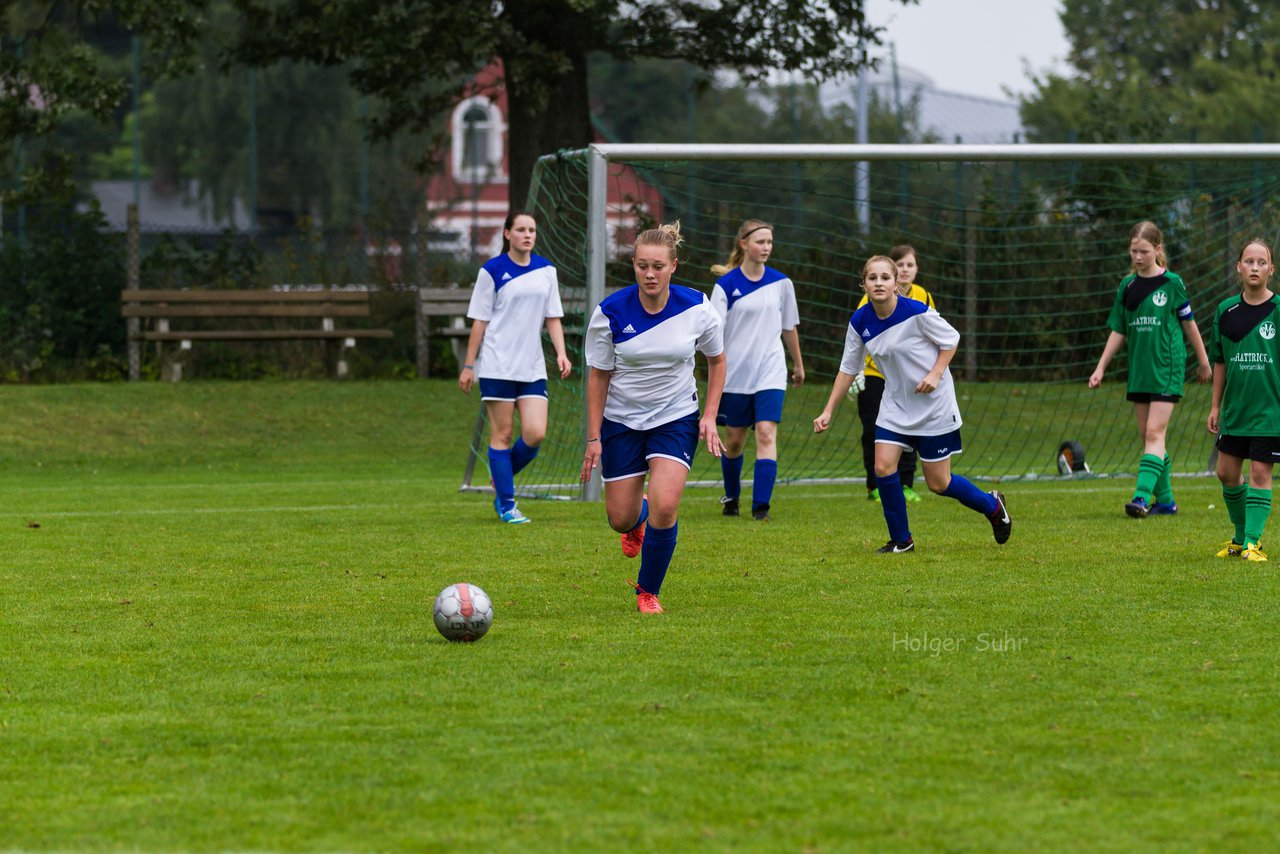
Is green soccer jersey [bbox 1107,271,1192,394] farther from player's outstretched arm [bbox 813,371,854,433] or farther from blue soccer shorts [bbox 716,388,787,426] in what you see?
player's outstretched arm [bbox 813,371,854,433]

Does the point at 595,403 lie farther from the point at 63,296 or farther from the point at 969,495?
the point at 63,296

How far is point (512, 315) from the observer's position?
35.6 ft

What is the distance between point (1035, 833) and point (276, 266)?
62.7 ft

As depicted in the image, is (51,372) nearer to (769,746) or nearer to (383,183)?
(383,183)

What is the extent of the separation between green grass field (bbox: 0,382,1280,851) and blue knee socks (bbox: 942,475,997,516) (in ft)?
0.81

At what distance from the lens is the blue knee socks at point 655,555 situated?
23.2 feet

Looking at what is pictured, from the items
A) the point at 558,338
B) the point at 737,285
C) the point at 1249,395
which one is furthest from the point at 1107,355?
the point at 558,338

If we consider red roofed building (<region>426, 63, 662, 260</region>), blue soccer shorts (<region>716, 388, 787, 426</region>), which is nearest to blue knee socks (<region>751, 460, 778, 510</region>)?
blue soccer shorts (<region>716, 388, 787, 426</region>)

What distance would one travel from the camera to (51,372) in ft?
66.0

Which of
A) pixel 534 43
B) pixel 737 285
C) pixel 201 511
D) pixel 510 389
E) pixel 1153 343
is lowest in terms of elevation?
pixel 201 511

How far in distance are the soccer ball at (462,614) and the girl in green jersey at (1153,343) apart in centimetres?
533

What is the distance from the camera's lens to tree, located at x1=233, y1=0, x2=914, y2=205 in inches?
696

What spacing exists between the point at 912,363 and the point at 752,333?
2.23 metres

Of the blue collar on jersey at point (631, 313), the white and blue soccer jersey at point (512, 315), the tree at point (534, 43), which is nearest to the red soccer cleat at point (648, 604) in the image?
the blue collar on jersey at point (631, 313)
